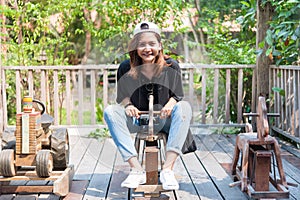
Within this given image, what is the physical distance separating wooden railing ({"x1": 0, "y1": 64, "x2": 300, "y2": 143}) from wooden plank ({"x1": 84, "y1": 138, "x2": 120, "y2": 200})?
0.48m

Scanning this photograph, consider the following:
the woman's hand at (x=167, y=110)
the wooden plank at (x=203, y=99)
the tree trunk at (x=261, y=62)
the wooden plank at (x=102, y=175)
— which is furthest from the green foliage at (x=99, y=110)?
the woman's hand at (x=167, y=110)

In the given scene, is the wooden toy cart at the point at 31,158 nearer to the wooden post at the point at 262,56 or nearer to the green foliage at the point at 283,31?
the green foliage at the point at 283,31

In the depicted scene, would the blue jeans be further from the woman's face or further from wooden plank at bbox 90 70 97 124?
wooden plank at bbox 90 70 97 124

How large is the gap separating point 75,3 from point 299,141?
2727 millimetres

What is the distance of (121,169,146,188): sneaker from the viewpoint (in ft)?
7.38

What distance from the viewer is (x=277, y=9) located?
394 centimetres

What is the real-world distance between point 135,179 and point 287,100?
2188 millimetres

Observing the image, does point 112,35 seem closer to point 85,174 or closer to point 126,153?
point 85,174

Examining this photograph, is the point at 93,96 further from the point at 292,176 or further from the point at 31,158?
the point at 292,176

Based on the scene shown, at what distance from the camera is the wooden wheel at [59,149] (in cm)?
253

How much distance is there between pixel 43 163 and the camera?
2.29 m

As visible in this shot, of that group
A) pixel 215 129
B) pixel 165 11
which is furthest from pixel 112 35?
pixel 215 129

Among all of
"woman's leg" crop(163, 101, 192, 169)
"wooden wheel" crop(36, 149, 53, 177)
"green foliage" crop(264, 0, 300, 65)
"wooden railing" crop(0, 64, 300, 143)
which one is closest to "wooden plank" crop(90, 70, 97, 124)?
"wooden railing" crop(0, 64, 300, 143)

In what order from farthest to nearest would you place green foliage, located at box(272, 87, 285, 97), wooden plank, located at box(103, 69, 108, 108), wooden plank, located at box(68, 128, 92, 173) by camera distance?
wooden plank, located at box(103, 69, 108, 108), green foliage, located at box(272, 87, 285, 97), wooden plank, located at box(68, 128, 92, 173)
